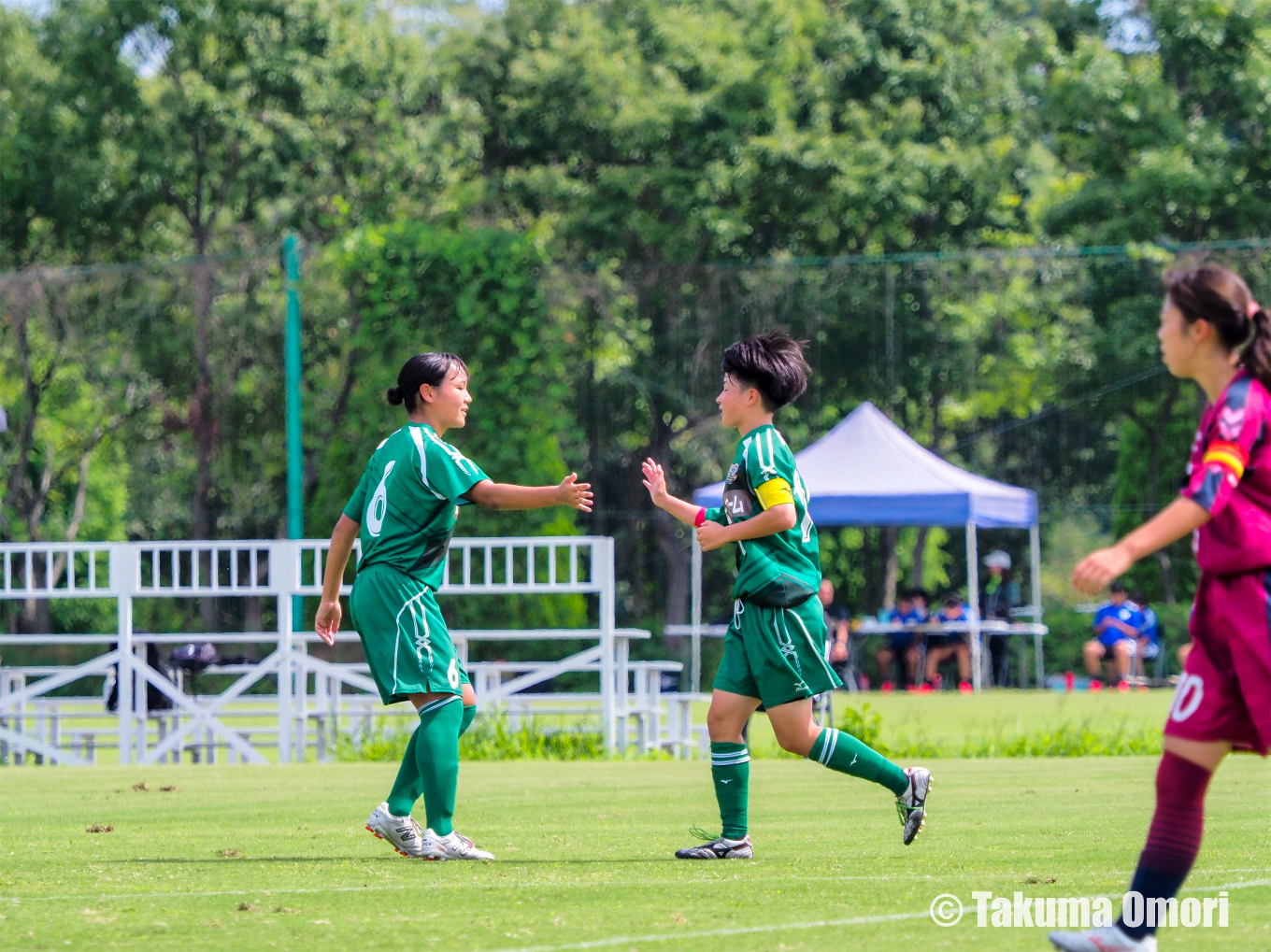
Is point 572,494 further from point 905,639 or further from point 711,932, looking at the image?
point 905,639

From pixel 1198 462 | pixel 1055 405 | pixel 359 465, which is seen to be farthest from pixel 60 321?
pixel 1198 462

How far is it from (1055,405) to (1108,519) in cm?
162

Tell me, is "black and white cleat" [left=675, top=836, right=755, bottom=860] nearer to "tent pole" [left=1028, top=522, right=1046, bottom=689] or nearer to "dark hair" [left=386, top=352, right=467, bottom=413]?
"dark hair" [left=386, top=352, right=467, bottom=413]

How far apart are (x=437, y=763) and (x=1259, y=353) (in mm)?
3212

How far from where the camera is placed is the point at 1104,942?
3947mm

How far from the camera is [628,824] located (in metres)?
7.70

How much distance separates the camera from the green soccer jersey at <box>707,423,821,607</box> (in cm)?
617

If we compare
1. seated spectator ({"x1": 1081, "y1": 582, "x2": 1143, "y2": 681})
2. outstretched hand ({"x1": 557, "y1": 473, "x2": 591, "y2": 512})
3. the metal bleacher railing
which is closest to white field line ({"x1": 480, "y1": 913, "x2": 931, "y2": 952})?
outstretched hand ({"x1": 557, "y1": 473, "x2": 591, "y2": 512})

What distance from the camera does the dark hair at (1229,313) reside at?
13.9 ft

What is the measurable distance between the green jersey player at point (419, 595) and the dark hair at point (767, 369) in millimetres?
672

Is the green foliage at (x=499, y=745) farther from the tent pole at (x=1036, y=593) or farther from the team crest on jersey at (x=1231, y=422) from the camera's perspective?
the tent pole at (x=1036, y=593)

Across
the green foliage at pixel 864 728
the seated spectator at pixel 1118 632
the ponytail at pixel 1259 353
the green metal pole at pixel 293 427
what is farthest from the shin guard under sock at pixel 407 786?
the seated spectator at pixel 1118 632

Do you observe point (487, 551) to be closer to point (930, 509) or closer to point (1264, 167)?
point (930, 509)

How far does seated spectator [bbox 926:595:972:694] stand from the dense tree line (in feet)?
6.76
